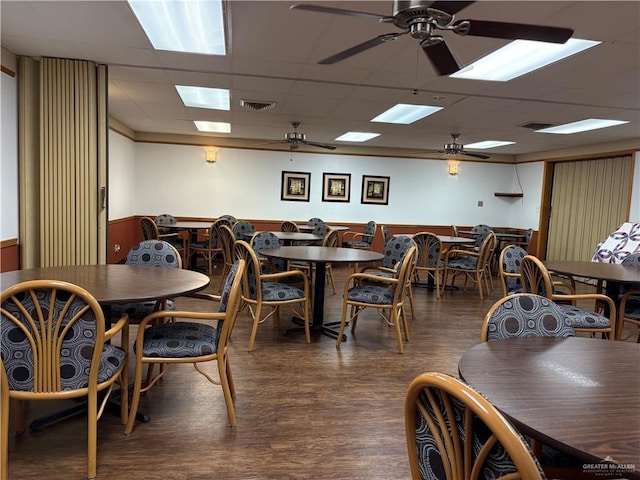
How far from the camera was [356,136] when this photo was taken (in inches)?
318

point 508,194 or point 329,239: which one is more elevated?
point 508,194

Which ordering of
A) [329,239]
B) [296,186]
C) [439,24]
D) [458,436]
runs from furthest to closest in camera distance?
[296,186]
[329,239]
[439,24]
[458,436]

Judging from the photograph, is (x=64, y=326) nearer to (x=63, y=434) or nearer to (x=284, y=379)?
(x=63, y=434)

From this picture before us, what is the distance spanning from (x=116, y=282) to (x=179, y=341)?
1.53 feet

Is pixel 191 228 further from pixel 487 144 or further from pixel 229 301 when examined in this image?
pixel 487 144

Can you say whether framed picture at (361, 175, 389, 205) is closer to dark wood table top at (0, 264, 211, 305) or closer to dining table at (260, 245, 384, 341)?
dining table at (260, 245, 384, 341)

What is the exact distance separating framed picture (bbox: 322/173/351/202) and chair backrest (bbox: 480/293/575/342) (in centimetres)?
753

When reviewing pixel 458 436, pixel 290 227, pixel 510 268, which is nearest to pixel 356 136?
pixel 290 227

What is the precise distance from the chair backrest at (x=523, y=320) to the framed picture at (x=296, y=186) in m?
7.50

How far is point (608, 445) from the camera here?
0.93 metres

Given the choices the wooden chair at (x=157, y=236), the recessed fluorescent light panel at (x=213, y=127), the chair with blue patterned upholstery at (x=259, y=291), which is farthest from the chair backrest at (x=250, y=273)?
the recessed fluorescent light panel at (x=213, y=127)

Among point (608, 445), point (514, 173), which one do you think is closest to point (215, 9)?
point (608, 445)

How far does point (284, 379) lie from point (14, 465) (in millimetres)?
1512

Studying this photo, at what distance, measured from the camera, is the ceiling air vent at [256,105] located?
5.30 m
